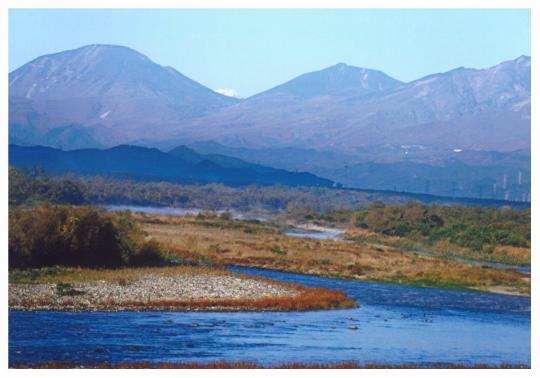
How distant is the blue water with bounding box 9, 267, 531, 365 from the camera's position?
26312mm

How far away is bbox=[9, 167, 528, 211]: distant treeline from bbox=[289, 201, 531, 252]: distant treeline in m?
20.9

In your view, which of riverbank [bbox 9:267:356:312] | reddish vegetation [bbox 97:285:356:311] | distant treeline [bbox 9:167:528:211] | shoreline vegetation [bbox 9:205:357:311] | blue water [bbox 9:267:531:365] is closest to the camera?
blue water [bbox 9:267:531:365]

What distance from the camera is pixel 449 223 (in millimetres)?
81812

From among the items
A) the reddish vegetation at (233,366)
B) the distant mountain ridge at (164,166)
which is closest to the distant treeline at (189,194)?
the distant mountain ridge at (164,166)

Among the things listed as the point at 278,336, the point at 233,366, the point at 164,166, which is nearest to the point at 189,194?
the point at 164,166

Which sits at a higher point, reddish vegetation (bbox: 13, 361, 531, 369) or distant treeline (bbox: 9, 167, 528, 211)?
distant treeline (bbox: 9, 167, 528, 211)

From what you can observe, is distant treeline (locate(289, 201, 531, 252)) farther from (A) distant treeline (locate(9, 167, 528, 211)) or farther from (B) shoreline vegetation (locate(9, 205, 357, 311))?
(B) shoreline vegetation (locate(9, 205, 357, 311))

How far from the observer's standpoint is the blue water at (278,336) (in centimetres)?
2631

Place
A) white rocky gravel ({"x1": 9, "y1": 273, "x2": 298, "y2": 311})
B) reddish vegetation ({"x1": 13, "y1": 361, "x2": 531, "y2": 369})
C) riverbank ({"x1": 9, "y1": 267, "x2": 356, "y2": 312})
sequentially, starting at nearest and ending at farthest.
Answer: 1. reddish vegetation ({"x1": 13, "y1": 361, "x2": 531, "y2": 369})
2. white rocky gravel ({"x1": 9, "y1": 273, "x2": 298, "y2": 311})
3. riverbank ({"x1": 9, "y1": 267, "x2": 356, "y2": 312})

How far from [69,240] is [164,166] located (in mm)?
121564

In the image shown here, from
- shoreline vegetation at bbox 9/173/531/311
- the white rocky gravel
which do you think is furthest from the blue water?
shoreline vegetation at bbox 9/173/531/311

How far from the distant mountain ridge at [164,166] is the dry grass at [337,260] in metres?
79.8

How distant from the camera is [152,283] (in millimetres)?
37906
